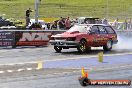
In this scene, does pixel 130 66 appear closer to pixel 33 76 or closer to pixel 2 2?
pixel 33 76

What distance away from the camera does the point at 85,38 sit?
73.9 feet

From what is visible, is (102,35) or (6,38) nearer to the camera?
(102,35)


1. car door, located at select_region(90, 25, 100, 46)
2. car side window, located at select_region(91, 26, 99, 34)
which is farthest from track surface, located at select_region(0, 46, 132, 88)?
car side window, located at select_region(91, 26, 99, 34)

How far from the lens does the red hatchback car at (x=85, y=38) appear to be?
22000 mm

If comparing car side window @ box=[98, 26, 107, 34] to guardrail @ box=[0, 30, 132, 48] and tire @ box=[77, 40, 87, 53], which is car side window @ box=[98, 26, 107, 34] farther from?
guardrail @ box=[0, 30, 132, 48]

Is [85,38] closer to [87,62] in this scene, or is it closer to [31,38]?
[87,62]

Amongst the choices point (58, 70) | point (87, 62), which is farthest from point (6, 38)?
point (58, 70)

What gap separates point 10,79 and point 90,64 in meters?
4.90

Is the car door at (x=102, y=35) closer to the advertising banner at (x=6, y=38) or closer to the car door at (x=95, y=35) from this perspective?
the car door at (x=95, y=35)

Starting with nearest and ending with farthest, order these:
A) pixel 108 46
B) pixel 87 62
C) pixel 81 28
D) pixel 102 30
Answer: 1. pixel 87 62
2. pixel 81 28
3. pixel 102 30
4. pixel 108 46

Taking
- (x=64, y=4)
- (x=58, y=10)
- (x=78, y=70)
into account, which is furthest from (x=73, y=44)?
(x=64, y=4)

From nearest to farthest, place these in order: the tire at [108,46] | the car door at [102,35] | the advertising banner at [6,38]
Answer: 1. the car door at [102,35]
2. the tire at [108,46]
3. the advertising banner at [6,38]

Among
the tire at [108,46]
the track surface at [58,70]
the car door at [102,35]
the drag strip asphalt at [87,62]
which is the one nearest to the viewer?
the track surface at [58,70]

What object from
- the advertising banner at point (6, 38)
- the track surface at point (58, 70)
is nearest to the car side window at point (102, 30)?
the track surface at point (58, 70)
